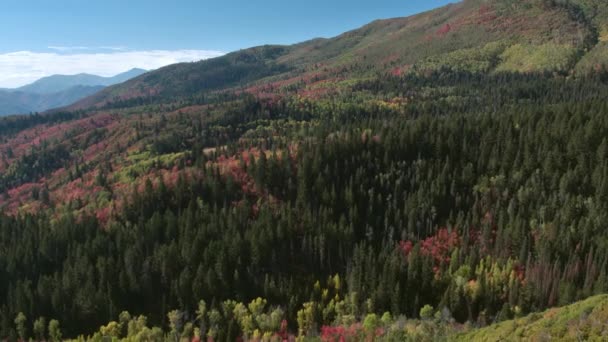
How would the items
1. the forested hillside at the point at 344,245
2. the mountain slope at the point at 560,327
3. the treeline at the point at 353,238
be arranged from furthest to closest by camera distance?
1. the treeline at the point at 353,238
2. the forested hillside at the point at 344,245
3. the mountain slope at the point at 560,327

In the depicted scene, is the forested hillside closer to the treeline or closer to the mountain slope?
the treeline

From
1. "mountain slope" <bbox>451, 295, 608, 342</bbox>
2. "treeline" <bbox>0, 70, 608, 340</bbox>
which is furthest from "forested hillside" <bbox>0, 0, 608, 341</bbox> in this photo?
"mountain slope" <bbox>451, 295, 608, 342</bbox>

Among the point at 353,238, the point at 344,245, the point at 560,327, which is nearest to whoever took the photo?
the point at 560,327

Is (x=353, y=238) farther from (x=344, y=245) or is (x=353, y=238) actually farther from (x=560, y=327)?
(x=560, y=327)

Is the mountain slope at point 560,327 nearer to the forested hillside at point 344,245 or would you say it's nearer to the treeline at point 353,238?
the forested hillside at point 344,245

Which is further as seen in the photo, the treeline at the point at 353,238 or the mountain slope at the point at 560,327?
the treeline at the point at 353,238

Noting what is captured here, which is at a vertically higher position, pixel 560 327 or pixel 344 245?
pixel 560 327

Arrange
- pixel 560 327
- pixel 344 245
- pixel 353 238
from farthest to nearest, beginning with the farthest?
pixel 353 238
pixel 344 245
pixel 560 327

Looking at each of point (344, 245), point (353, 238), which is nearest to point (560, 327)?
point (344, 245)

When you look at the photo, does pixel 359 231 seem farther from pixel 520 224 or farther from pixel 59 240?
pixel 59 240

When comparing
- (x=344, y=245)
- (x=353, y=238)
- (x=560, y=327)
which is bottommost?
(x=344, y=245)

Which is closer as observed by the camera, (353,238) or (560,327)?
(560,327)

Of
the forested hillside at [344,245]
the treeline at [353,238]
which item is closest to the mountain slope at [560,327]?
the forested hillside at [344,245]

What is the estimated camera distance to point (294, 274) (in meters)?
144
